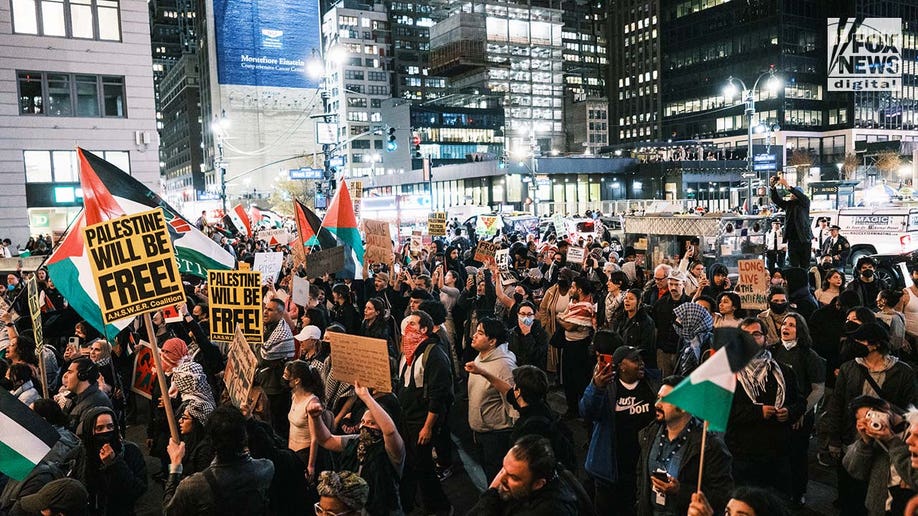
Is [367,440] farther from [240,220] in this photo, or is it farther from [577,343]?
[240,220]

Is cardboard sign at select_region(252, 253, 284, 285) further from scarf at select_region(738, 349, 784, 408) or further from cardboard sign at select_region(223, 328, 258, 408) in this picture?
scarf at select_region(738, 349, 784, 408)

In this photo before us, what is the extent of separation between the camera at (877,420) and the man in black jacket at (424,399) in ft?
10.6

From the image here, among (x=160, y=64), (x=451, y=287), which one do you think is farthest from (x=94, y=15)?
(x=160, y=64)

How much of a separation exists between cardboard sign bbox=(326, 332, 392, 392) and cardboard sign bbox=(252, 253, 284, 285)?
7.15 metres

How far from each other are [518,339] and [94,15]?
31.2m

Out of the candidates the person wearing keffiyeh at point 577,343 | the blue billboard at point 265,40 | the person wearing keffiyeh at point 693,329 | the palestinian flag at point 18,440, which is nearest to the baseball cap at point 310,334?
the palestinian flag at point 18,440

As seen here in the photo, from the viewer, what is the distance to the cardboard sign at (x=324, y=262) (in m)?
10.3

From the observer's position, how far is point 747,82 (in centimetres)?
9956

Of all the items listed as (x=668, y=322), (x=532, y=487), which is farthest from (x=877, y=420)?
(x=668, y=322)

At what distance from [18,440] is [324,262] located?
244 inches

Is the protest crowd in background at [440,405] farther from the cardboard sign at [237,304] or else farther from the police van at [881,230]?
the police van at [881,230]

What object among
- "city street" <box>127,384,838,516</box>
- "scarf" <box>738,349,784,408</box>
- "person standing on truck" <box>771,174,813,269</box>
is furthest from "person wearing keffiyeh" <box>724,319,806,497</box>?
"person standing on truck" <box>771,174,813,269</box>

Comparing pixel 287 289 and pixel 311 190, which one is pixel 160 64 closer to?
pixel 311 190

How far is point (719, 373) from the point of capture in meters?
3.28
